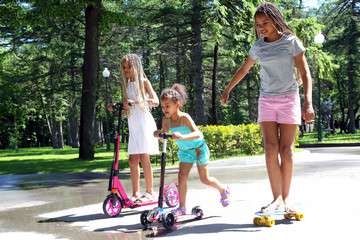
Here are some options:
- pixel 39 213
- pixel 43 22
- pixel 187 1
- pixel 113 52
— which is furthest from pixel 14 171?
pixel 113 52

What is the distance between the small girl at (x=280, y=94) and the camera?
4.77m

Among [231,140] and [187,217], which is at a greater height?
[231,140]

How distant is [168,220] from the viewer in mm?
4617

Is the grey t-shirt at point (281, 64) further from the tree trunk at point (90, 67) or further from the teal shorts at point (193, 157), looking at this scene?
the tree trunk at point (90, 67)

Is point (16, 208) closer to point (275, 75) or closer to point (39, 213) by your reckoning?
point (39, 213)

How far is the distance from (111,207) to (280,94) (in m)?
2.52

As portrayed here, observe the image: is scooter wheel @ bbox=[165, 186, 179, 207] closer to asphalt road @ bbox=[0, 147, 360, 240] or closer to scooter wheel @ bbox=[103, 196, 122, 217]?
asphalt road @ bbox=[0, 147, 360, 240]

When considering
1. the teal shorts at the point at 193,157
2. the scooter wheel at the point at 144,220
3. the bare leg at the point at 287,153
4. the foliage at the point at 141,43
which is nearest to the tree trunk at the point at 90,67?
the foliage at the point at 141,43

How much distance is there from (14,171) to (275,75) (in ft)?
35.9

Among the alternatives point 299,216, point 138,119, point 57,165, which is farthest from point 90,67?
point 299,216

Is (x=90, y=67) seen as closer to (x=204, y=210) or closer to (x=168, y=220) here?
(x=204, y=210)

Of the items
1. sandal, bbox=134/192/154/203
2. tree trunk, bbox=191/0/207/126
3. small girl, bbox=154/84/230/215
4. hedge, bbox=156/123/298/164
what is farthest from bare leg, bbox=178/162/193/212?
tree trunk, bbox=191/0/207/126

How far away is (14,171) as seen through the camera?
44.5 ft

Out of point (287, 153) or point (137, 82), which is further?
point (137, 82)
